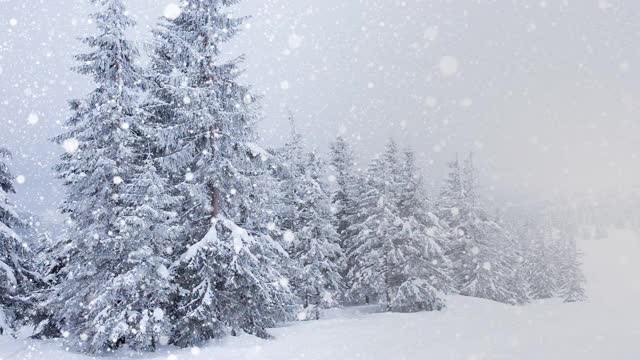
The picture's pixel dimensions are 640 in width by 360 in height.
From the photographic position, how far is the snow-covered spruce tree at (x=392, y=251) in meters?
30.9

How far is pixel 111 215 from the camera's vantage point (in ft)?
51.3

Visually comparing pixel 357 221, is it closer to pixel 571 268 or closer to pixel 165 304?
pixel 165 304

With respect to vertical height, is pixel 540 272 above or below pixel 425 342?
above

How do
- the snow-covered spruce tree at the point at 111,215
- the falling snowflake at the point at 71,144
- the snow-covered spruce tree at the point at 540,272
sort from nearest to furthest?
the snow-covered spruce tree at the point at 111,215, the falling snowflake at the point at 71,144, the snow-covered spruce tree at the point at 540,272

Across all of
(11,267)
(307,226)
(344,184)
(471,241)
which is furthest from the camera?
(471,241)

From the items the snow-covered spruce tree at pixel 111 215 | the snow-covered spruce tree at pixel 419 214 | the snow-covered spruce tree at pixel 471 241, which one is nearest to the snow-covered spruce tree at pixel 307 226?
the snow-covered spruce tree at pixel 419 214

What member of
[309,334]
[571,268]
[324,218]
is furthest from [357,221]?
[571,268]

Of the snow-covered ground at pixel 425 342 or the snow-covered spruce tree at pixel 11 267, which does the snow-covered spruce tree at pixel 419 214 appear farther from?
the snow-covered spruce tree at pixel 11 267

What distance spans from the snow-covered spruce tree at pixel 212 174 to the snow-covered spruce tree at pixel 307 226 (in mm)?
11873

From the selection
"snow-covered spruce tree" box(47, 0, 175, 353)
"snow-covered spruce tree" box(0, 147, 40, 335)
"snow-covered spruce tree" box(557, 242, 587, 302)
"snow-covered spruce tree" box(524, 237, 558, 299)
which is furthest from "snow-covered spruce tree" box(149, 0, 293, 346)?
"snow-covered spruce tree" box(524, 237, 558, 299)

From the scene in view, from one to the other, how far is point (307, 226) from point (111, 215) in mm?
16168

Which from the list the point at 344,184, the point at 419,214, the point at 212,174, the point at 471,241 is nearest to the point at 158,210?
the point at 212,174

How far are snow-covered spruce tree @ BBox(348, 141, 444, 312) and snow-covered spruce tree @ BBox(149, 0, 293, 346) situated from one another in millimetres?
14527

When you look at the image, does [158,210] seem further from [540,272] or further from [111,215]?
[540,272]
